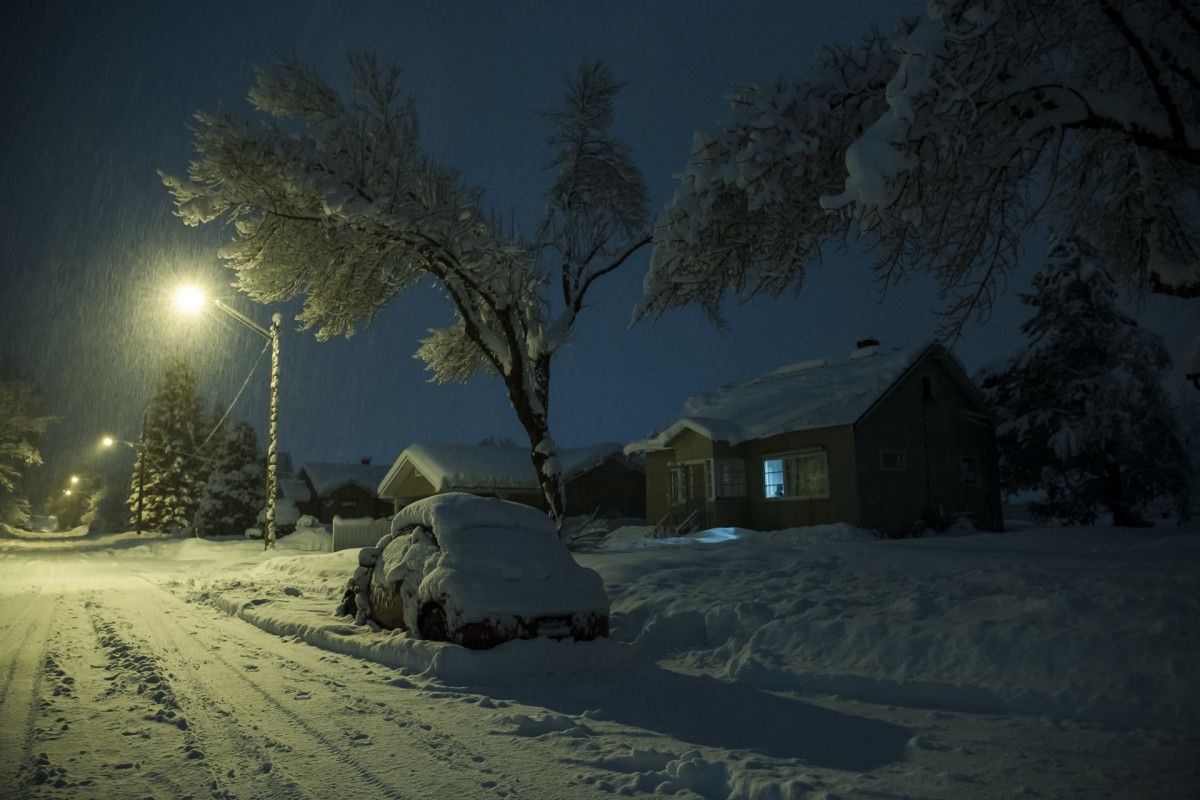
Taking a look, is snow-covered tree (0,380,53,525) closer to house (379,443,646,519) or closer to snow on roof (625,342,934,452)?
house (379,443,646,519)

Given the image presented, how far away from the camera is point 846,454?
21.6 m

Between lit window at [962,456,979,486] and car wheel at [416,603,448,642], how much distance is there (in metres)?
22.0

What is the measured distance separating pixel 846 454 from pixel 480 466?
18335 mm

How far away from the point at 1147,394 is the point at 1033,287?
4.94 metres

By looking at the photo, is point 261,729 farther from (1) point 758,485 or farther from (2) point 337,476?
→ (2) point 337,476

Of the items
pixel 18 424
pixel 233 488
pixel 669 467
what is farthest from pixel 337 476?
pixel 669 467

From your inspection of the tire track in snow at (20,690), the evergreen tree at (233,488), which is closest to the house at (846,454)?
the tire track in snow at (20,690)

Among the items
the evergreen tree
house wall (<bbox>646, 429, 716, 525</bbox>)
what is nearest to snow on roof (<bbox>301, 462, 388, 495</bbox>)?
the evergreen tree

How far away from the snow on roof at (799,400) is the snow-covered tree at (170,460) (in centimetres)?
3876

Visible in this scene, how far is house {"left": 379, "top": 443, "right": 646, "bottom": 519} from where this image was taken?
33688 mm

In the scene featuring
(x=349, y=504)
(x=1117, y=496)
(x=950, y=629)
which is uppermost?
(x=349, y=504)

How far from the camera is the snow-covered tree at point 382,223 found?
13.2 m

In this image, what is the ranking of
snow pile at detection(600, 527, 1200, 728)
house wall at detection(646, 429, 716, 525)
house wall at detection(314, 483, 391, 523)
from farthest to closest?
house wall at detection(314, 483, 391, 523)
house wall at detection(646, 429, 716, 525)
snow pile at detection(600, 527, 1200, 728)

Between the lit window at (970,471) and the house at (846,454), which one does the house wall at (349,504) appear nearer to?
the house at (846,454)
